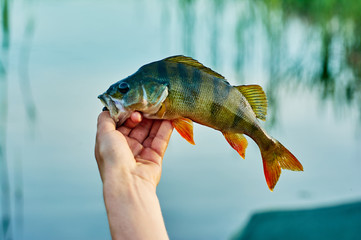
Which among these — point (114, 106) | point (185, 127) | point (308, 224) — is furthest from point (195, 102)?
point (308, 224)

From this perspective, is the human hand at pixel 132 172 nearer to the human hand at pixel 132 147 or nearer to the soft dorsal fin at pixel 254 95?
the human hand at pixel 132 147

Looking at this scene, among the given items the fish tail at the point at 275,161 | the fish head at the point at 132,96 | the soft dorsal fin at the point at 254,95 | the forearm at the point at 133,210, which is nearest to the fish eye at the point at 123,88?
the fish head at the point at 132,96

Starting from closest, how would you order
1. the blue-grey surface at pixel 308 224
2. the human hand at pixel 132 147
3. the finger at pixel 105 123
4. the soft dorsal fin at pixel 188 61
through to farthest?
1. the human hand at pixel 132 147
2. the finger at pixel 105 123
3. the soft dorsal fin at pixel 188 61
4. the blue-grey surface at pixel 308 224

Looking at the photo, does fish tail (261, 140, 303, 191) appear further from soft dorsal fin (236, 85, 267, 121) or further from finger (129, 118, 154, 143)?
finger (129, 118, 154, 143)

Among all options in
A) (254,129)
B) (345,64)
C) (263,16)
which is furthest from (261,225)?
(345,64)

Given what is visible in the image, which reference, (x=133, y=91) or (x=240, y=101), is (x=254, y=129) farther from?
(x=133, y=91)

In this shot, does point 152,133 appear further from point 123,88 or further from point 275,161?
point 275,161
